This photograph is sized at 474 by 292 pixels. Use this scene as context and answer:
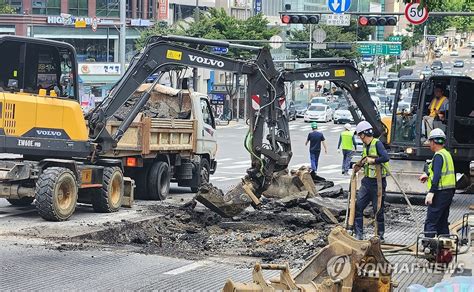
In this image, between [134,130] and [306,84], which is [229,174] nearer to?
[134,130]

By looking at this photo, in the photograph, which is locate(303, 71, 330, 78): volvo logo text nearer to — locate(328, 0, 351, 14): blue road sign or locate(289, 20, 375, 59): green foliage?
locate(328, 0, 351, 14): blue road sign

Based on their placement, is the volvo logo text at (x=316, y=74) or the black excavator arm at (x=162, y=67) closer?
the black excavator arm at (x=162, y=67)

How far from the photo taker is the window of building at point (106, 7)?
227 ft

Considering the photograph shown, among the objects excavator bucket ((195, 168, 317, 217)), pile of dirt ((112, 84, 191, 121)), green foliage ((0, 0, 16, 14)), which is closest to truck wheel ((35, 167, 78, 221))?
excavator bucket ((195, 168, 317, 217))

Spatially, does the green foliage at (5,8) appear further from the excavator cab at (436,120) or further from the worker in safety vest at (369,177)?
the worker in safety vest at (369,177)

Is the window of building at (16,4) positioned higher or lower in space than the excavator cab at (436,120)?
higher

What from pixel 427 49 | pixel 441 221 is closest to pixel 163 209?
pixel 441 221

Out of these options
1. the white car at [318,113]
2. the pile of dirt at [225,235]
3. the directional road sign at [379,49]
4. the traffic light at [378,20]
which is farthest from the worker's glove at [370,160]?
the white car at [318,113]

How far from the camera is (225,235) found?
17172 millimetres

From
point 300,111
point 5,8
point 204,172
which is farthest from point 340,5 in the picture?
point 300,111

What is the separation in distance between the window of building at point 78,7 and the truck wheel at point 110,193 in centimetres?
5023

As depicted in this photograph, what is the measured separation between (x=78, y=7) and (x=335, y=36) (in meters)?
22.0

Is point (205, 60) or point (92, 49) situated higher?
point (92, 49)

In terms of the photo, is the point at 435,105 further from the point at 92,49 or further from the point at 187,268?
the point at 92,49
